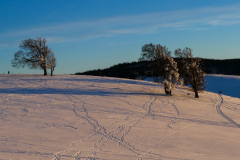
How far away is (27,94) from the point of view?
82.2 feet

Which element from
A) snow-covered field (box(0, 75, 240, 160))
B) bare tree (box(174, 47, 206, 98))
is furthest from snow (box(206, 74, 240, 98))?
snow-covered field (box(0, 75, 240, 160))

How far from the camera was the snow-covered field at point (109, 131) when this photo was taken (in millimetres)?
10031

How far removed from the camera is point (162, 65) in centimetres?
2894

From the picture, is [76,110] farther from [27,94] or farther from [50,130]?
[27,94]

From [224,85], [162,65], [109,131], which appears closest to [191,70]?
[162,65]

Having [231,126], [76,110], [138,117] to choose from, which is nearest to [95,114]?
[76,110]

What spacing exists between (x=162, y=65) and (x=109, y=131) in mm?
17590

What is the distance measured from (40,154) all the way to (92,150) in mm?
2234

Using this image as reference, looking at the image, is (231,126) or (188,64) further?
(188,64)

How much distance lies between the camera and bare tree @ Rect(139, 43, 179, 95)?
28281 millimetres

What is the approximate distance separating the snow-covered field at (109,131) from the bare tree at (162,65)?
6027 mm

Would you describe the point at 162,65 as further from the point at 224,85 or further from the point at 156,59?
the point at 224,85

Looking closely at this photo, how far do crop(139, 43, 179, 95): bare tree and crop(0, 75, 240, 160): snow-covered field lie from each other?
603cm

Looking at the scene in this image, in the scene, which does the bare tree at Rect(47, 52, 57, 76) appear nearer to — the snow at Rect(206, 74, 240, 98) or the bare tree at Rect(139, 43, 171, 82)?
the bare tree at Rect(139, 43, 171, 82)
